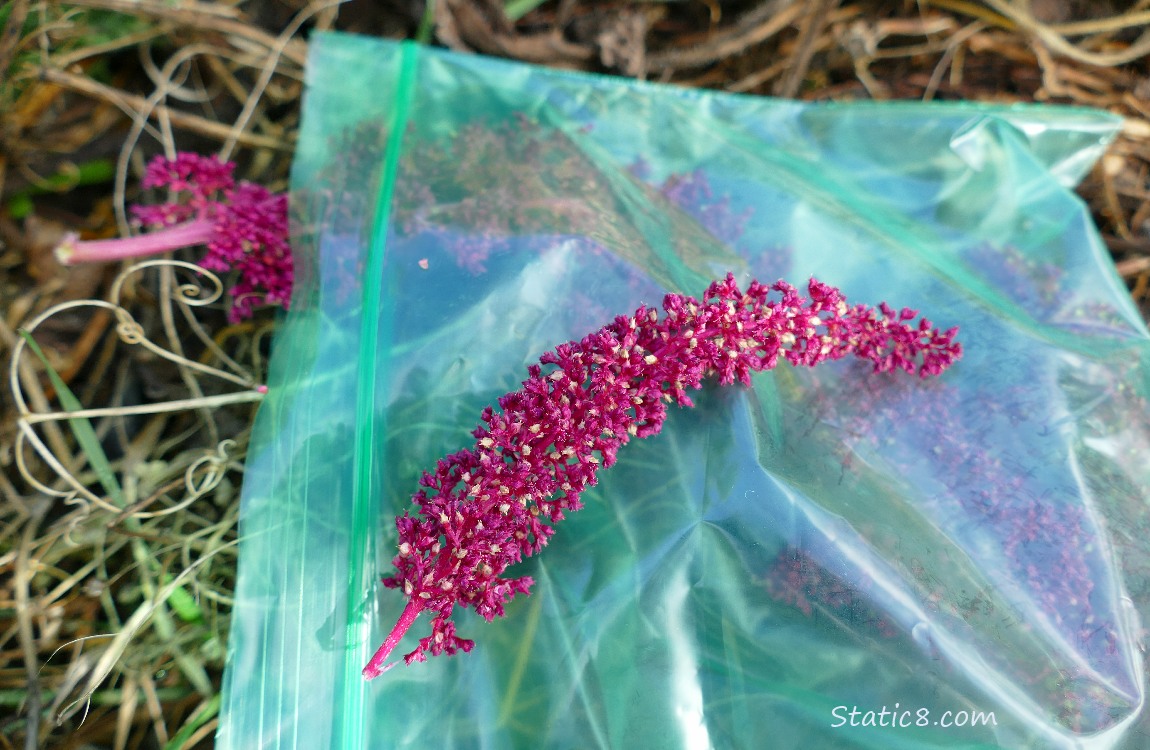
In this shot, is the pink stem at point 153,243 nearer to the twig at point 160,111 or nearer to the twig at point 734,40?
the twig at point 160,111

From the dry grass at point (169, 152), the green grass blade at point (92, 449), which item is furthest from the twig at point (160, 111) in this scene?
the green grass blade at point (92, 449)

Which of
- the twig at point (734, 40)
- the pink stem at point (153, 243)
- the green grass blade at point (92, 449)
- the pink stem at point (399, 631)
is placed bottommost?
the green grass blade at point (92, 449)

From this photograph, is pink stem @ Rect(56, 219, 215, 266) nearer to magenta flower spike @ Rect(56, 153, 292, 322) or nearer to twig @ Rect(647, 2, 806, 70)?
magenta flower spike @ Rect(56, 153, 292, 322)

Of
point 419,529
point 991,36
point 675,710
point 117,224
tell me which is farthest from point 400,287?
point 991,36

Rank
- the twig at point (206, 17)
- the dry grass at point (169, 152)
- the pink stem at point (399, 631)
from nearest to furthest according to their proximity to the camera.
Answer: the pink stem at point (399, 631) < the dry grass at point (169, 152) < the twig at point (206, 17)

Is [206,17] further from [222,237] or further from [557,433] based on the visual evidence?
[557,433]

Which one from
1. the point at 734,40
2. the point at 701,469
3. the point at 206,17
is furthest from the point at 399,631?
the point at 734,40

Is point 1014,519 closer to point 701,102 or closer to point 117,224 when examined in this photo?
point 701,102

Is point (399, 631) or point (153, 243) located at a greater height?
point (153, 243)
